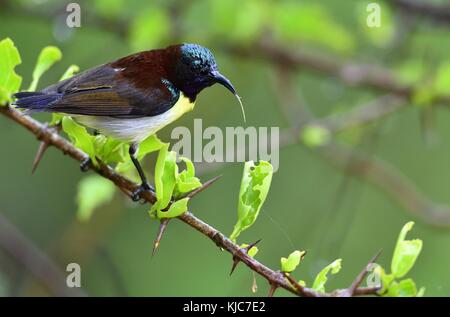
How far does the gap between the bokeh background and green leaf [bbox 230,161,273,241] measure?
1725mm

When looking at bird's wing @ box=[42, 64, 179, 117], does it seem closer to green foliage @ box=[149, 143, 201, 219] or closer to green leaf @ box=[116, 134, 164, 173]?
green leaf @ box=[116, 134, 164, 173]

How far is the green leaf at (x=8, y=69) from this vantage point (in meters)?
2.41

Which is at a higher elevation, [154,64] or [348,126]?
[154,64]

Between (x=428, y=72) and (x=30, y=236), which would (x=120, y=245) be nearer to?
(x=30, y=236)

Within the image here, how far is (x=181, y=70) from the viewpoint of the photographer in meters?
2.75

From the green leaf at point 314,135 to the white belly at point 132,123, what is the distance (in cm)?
172

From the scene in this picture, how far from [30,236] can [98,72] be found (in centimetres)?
492

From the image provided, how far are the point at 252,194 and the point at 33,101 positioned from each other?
0.92m

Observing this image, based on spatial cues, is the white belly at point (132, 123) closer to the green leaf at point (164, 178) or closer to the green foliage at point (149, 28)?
the green leaf at point (164, 178)

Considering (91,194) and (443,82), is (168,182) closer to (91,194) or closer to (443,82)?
(91,194)

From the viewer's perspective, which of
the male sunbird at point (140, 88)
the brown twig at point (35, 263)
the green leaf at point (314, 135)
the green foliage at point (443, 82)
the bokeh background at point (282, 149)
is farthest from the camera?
the bokeh background at point (282, 149)

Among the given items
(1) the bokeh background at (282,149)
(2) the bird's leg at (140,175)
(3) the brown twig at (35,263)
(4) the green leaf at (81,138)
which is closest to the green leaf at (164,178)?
(2) the bird's leg at (140,175)

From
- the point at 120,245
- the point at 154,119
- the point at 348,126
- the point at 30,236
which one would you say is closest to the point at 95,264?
the point at 120,245

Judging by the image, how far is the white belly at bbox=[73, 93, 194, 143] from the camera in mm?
2584
